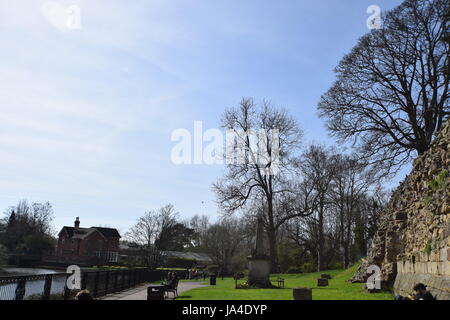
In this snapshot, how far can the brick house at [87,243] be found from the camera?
73.8 metres

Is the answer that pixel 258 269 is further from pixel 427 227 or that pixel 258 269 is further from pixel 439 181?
pixel 439 181

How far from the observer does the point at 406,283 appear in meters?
11.5

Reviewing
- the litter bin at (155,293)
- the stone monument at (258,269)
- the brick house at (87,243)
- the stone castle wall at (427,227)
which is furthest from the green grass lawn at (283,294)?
the brick house at (87,243)

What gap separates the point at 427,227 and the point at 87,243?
75212mm

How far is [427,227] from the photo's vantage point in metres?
10.6

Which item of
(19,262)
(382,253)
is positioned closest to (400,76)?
(382,253)

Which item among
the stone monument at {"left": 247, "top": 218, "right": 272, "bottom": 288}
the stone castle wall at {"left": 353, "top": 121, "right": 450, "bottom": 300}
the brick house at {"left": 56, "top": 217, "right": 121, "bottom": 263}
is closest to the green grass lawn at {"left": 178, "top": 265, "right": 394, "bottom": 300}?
the stone castle wall at {"left": 353, "top": 121, "right": 450, "bottom": 300}

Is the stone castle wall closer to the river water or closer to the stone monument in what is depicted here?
the stone monument

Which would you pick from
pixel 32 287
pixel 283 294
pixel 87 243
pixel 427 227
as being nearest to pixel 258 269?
pixel 283 294

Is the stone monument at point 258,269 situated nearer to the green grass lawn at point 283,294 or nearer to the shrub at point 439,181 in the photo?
the green grass lawn at point 283,294

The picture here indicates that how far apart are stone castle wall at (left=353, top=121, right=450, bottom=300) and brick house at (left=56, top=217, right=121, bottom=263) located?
206 feet

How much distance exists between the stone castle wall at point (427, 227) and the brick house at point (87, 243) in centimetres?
6275
